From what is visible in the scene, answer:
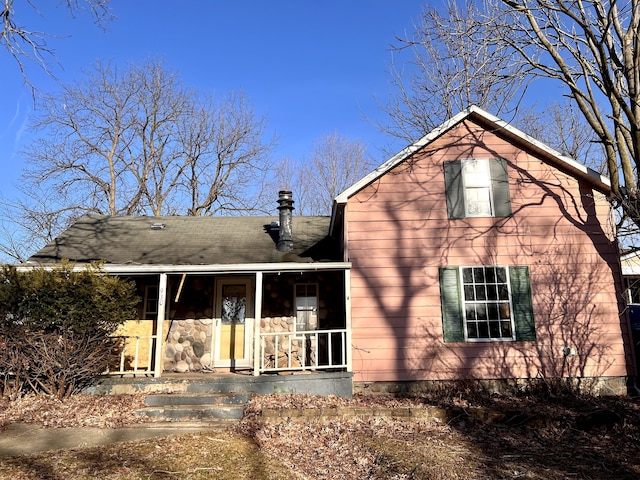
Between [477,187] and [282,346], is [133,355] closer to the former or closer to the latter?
[282,346]

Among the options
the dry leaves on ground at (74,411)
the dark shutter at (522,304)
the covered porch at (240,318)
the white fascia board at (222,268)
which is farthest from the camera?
the covered porch at (240,318)

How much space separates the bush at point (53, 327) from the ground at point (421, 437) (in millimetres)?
473

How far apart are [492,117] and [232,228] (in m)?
7.58

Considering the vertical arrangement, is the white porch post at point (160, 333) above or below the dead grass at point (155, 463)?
above

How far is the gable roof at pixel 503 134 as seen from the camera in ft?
31.2

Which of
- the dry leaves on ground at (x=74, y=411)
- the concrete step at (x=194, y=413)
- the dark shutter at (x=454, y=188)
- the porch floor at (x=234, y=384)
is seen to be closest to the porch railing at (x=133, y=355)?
the porch floor at (x=234, y=384)

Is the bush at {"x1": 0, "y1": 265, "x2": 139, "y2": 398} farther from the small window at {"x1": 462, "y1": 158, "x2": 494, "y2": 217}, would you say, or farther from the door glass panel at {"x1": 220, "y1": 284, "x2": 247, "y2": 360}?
the small window at {"x1": 462, "y1": 158, "x2": 494, "y2": 217}

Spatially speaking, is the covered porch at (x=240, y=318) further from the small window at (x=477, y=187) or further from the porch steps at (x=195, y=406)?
the small window at (x=477, y=187)

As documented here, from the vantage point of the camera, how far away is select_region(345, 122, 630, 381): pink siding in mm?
9039

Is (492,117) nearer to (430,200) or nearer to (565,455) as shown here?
(430,200)

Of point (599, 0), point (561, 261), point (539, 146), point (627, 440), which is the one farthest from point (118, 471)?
point (599, 0)

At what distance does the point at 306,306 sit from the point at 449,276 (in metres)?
3.62

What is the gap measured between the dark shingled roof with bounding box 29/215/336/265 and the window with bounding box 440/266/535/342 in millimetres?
3031

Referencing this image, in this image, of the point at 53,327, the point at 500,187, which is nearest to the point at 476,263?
the point at 500,187
